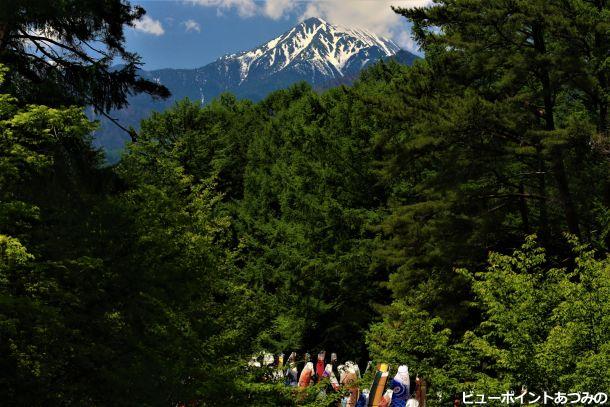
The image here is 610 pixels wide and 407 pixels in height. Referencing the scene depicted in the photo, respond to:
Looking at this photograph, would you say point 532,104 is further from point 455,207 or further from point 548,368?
point 548,368

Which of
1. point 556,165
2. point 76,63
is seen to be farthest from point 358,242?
point 76,63

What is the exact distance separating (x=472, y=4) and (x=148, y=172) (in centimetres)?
889

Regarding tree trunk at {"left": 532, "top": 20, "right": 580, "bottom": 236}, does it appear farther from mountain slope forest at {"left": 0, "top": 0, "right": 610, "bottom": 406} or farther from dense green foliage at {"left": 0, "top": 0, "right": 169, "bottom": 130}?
dense green foliage at {"left": 0, "top": 0, "right": 169, "bottom": 130}

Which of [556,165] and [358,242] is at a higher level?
[556,165]

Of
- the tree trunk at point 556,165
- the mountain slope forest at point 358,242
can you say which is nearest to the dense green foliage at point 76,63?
the mountain slope forest at point 358,242

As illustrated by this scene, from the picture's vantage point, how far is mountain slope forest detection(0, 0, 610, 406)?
6879 millimetres

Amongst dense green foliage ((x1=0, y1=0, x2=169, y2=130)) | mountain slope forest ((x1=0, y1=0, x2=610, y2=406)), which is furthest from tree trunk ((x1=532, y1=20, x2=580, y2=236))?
dense green foliage ((x1=0, y1=0, x2=169, y2=130))

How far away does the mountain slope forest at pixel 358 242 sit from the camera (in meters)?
6.88

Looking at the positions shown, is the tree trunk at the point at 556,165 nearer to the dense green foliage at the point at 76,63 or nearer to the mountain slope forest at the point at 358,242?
the mountain slope forest at the point at 358,242

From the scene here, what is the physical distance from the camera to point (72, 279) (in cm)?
758

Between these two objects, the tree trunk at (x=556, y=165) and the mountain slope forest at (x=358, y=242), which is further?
the tree trunk at (x=556, y=165)

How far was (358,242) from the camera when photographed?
67.5 ft

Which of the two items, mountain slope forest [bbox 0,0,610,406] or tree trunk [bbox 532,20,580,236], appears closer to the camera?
mountain slope forest [bbox 0,0,610,406]

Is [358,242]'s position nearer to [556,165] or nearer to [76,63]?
[556,165]
